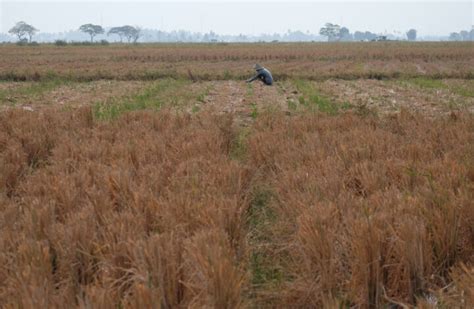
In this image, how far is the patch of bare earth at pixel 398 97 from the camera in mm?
11344

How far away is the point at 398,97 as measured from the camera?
13773 mm

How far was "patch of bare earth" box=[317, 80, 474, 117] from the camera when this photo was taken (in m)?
11.3

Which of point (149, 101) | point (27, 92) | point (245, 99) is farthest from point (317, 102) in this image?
point (27, 92)

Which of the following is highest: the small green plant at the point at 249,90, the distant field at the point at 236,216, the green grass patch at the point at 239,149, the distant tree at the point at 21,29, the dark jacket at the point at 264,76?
the distant tree at the point at 21,29

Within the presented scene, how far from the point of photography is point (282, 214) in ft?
12.7

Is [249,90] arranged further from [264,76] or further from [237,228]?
[237,228]

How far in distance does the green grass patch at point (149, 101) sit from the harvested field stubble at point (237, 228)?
211 inches

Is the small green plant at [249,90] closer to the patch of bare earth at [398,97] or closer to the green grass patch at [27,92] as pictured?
the patch of bare earth at [398,97]

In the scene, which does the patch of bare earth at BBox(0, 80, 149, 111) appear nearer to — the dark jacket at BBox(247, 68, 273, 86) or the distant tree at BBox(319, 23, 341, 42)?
the dark jacket at BBox(247, 68, 273, 86)

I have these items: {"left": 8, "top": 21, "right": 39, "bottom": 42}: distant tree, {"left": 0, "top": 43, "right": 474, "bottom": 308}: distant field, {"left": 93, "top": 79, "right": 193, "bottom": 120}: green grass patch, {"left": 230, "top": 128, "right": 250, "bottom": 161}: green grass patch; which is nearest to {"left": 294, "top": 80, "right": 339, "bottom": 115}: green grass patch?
{"left": 230, "top": 128, "right": 250, "bottom": 161}: green grass patch

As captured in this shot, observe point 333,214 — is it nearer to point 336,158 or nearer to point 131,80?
point 336,158

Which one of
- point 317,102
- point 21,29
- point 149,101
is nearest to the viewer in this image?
point 317,102

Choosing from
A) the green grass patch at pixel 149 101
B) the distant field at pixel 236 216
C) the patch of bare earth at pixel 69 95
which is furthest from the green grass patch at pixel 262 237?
the patch of bare earth at pixel 69 95

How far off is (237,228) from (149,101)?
1030 cm
